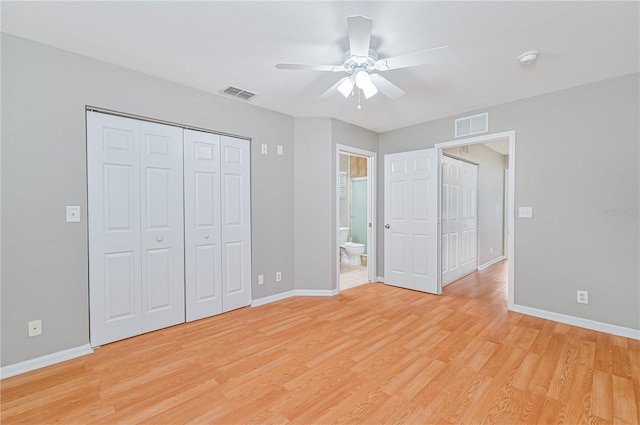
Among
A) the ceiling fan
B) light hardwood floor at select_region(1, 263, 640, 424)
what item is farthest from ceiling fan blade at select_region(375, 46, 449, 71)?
light hardwood floor at select_region(1, 263, 640, 424)

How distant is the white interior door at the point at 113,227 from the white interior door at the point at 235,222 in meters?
0.86

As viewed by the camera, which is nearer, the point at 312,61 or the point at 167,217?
the point at 312,61

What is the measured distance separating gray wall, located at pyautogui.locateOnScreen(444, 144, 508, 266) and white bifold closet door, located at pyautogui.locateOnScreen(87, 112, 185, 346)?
14.8 feet

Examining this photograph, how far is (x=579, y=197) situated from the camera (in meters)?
2.96

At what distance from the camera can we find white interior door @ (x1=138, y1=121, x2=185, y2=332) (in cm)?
273

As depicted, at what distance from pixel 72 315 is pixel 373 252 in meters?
3.78

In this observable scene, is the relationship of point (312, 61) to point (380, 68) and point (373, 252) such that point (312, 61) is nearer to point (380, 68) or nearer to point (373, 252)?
point (380, 68)

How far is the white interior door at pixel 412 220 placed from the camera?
404cm

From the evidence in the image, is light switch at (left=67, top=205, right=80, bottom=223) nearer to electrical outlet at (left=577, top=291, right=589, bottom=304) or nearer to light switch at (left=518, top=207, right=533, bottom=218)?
light switch at (left=518, top=207, right=533, bottom=218)

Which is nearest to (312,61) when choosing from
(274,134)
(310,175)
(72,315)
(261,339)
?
(274,134)

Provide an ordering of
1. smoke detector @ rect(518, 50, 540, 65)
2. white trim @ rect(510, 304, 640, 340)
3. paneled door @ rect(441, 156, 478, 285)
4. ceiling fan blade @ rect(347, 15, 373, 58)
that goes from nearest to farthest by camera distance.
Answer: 1. ceiling fan blade @ rect(347, 15, 373, 58)
2. smoke detector @ rect(518, 50, 540, 65)
3. white trim @ rect(510, 304, 640, 340)
4. paneled door @ rect(441, 156, 478, 285)

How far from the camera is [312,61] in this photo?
2455 mm

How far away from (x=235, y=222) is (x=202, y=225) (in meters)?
0.39

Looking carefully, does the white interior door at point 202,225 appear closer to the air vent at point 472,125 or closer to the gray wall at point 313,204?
the gray wall at point 313,204
